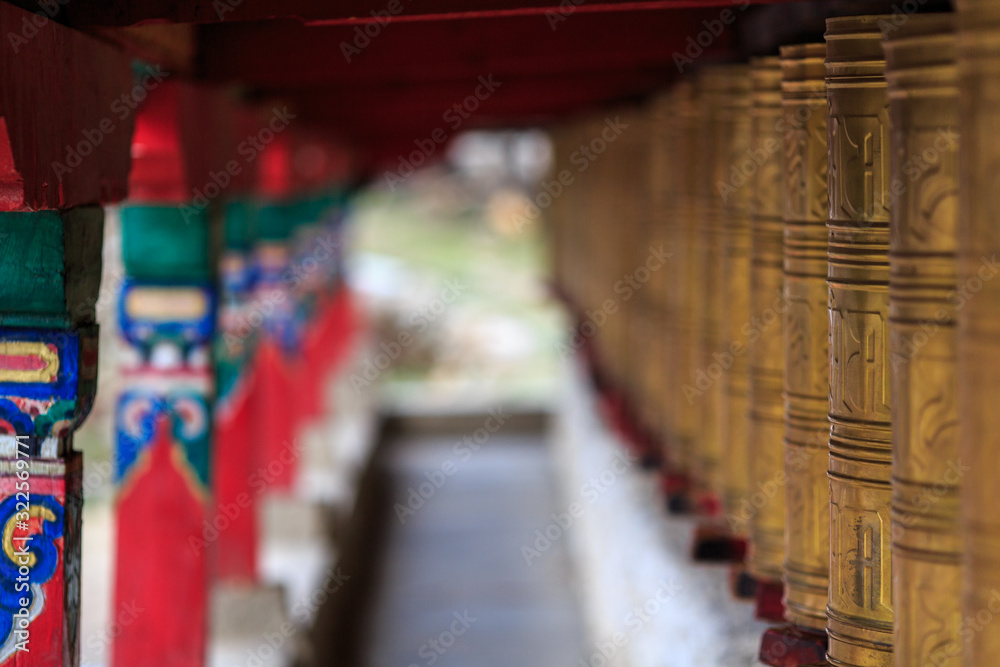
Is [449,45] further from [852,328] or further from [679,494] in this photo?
[852,328]

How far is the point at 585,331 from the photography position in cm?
1017

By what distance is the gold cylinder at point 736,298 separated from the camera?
4352 millimetres

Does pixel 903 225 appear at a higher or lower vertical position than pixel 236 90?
lower

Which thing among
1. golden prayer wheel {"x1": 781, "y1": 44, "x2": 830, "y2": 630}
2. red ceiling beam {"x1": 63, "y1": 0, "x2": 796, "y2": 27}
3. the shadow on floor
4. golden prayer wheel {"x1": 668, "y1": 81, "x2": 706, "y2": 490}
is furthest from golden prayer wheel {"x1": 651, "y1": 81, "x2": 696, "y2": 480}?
the shadow on floor

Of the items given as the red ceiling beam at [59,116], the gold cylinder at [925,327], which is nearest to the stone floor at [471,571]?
the red ceiling beam at [59,116]

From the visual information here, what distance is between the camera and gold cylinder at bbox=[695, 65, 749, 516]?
4398mm

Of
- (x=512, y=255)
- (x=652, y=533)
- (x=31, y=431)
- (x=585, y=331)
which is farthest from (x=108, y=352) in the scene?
(x=512, y=255)

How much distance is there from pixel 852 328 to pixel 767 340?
1015 mm

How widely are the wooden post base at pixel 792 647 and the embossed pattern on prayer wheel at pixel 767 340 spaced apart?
1.64 feet

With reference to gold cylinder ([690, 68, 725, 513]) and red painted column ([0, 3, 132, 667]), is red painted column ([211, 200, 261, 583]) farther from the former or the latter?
red painted column ([0, 3, 132, 667])

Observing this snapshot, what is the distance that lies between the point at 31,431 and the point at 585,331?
24.1 ft

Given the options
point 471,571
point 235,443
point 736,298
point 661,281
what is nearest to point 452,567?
point 471,571

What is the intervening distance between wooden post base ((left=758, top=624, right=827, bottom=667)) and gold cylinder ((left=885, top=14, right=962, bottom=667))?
76cm

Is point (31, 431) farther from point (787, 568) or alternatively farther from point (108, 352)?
point (108, 352)
